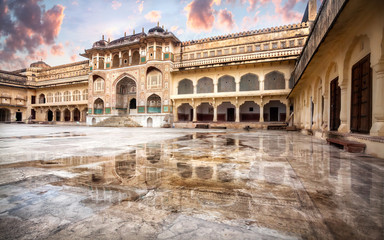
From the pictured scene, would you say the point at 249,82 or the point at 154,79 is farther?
the point at 154,79

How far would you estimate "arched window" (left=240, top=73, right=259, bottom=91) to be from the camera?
848 inches

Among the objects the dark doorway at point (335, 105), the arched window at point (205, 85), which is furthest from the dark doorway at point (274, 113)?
the dark doorway at point (335, 105)

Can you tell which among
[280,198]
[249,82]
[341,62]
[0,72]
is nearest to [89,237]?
[280,198]

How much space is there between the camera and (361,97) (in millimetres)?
5496

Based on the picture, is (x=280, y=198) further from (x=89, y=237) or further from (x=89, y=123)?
(x=89, y=123)

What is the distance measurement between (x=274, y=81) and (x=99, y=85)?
2486cm

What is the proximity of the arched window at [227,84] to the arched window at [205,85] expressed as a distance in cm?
116

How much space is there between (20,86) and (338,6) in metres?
48.2

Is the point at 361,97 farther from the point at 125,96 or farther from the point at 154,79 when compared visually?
the point at 125,96

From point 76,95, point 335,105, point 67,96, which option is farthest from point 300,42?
point 67,96

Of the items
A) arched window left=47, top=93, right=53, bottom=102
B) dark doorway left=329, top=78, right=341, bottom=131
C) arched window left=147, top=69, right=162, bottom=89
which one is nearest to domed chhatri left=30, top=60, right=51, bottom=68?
arched window left=47, top=93, right=53, bottom=102

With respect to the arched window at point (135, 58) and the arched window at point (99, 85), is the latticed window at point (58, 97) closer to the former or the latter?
the arched window at point (99, 85)

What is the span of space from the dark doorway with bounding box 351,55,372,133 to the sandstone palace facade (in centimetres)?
3

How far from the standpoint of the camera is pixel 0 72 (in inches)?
1393
